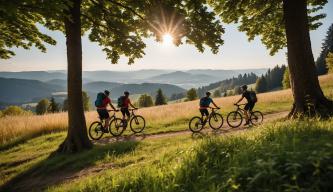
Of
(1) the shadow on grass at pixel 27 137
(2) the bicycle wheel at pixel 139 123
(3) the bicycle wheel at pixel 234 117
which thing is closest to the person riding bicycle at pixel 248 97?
(3) the bicycle wheel at pixel 234 117

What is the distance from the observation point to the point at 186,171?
606cm

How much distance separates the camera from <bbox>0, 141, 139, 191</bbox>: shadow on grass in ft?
38.0

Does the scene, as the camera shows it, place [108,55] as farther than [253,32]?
No

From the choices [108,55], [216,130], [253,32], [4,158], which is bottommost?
[4,158]

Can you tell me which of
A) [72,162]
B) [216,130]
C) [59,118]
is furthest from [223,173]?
[59,118]

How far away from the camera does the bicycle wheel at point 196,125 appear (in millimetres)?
17516

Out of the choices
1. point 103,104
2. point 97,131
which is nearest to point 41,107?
point 97,131

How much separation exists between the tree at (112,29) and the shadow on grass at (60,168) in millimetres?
1020

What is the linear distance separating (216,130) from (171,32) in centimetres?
615

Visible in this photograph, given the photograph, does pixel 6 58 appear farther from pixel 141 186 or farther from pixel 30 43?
pixel 141 186

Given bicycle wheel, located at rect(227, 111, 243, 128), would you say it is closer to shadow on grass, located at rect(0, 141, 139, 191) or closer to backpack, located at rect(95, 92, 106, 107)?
shadow on grass, located at rect(0, 141, 139, 191)

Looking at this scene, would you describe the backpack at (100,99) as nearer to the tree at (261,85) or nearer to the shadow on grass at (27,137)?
the shadow on grass at (27,137)

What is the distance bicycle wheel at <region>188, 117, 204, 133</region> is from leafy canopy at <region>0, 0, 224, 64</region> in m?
4.46

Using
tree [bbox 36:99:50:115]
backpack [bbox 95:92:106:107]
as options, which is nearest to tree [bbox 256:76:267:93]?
tree [bbox 36:99:50:115]
